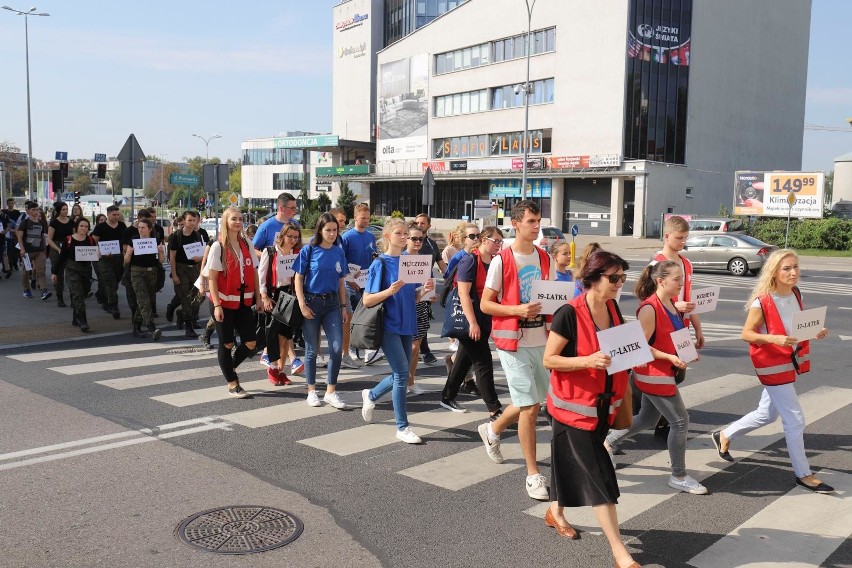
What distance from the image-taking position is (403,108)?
6594cm

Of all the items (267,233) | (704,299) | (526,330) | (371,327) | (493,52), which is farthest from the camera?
(493,52)

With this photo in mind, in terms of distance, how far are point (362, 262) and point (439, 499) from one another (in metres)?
4.58

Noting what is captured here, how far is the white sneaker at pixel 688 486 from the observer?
5.21 meters

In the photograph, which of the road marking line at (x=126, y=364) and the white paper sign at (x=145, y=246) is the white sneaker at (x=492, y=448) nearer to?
the road marking line at (x=126, y=364)

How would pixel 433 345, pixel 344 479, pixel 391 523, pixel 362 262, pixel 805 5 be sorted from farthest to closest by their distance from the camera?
pixel 805 5 → pixel 433 345 → pixel 362 262 → pixel 344 479 → pixel 391 523

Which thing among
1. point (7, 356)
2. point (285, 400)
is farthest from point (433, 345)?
point (7, 356)

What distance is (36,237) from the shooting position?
15.7 metres

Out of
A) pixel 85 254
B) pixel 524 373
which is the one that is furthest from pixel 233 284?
pixel 85 254

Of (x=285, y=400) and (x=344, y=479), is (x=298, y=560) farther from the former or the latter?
(x=285, y=400)

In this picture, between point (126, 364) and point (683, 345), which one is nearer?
point (683, 345)

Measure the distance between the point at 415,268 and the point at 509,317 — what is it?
4.97 feet

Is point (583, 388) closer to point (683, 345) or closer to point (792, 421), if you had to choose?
point (683, 345)

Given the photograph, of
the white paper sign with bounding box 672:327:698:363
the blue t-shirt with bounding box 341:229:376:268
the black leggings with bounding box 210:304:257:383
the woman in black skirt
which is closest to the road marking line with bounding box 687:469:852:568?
the woman in black skirt

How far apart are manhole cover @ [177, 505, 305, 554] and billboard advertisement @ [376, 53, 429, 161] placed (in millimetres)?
60413
